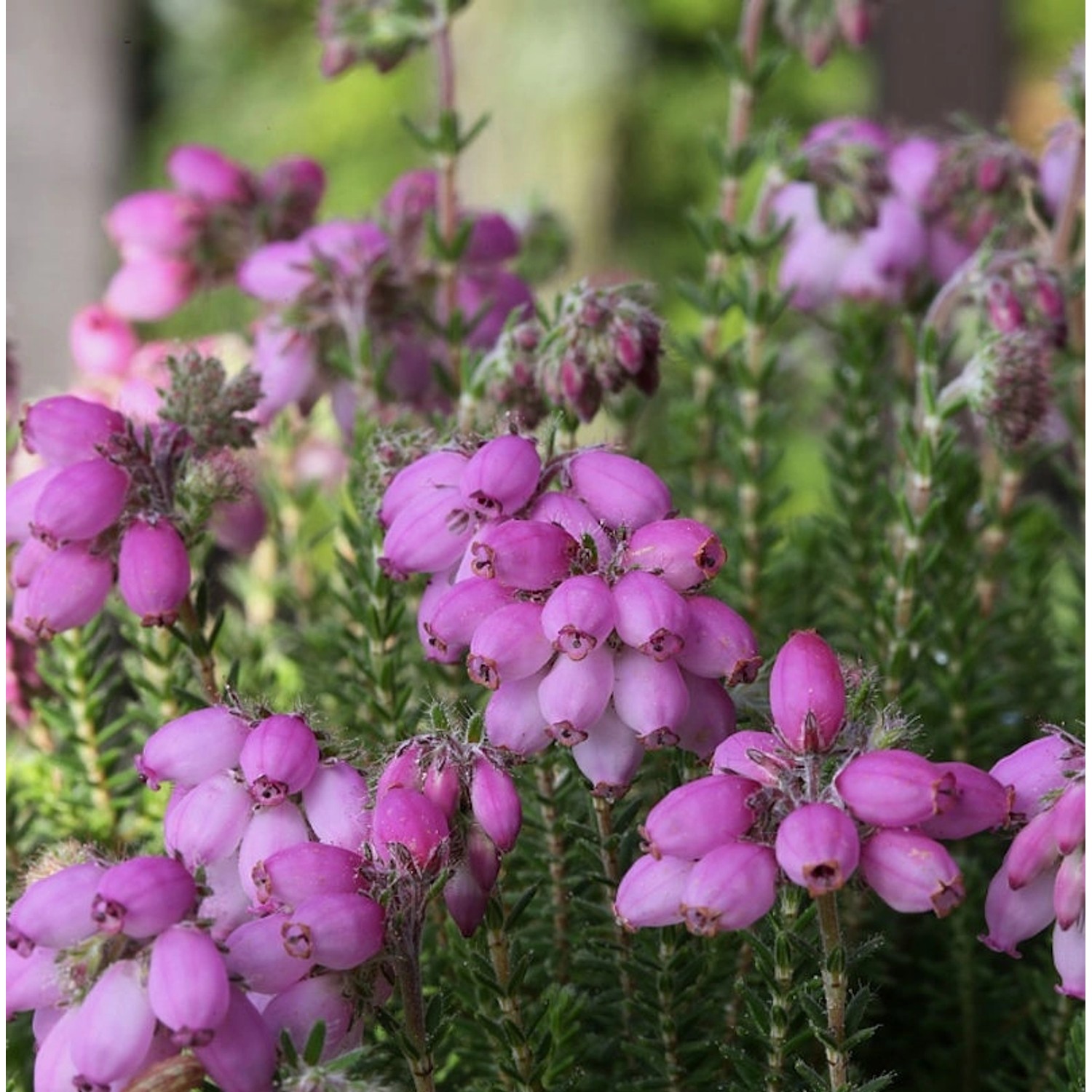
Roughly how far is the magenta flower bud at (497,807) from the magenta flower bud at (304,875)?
43mm

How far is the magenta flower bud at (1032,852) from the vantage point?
1.50 ft

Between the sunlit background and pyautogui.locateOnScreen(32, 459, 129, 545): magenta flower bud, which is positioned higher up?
the sunlit background

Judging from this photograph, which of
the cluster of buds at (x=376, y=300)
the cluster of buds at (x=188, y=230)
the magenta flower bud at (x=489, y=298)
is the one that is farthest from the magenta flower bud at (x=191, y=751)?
the cluster of buds at (x=188, y=230)

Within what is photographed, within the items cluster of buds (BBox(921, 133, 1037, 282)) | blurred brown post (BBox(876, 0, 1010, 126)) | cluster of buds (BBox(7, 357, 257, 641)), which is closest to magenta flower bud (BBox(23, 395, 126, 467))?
cluster of buds (BBox(7, 357, 257, 641))

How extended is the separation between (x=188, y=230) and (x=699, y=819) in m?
0.68

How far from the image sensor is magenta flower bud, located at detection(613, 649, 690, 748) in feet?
1.59

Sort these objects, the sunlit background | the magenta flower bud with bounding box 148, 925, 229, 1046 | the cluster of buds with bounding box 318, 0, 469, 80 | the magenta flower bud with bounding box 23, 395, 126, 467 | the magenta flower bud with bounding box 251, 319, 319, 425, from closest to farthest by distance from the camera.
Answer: the magenta flower bud with bounding box 148, 925, 229, 1046 → the magenta flower bud with bounding box 23, 395, 126, 467 → the magenta flower bud with bounding box 251, 319, 319, 425 → the cluster of buds with bounding box 318, 0, 469, 80 → the sunlit background

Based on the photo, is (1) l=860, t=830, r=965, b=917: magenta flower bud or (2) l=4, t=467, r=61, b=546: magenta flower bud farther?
(2) l=4, t=467, r=61, b=546: magenta flower bud

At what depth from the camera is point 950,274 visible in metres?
1.04

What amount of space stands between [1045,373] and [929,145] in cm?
32

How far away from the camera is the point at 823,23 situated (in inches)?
39.5

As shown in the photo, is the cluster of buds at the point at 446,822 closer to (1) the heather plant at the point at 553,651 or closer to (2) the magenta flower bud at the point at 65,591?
(1) the heather plant at the point at 553,651

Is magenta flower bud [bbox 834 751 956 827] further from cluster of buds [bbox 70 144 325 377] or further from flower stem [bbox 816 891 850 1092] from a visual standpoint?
A: cluster of buds [bbox 70 144 325 377]

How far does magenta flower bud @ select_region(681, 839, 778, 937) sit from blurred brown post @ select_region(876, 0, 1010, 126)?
9.34ft
